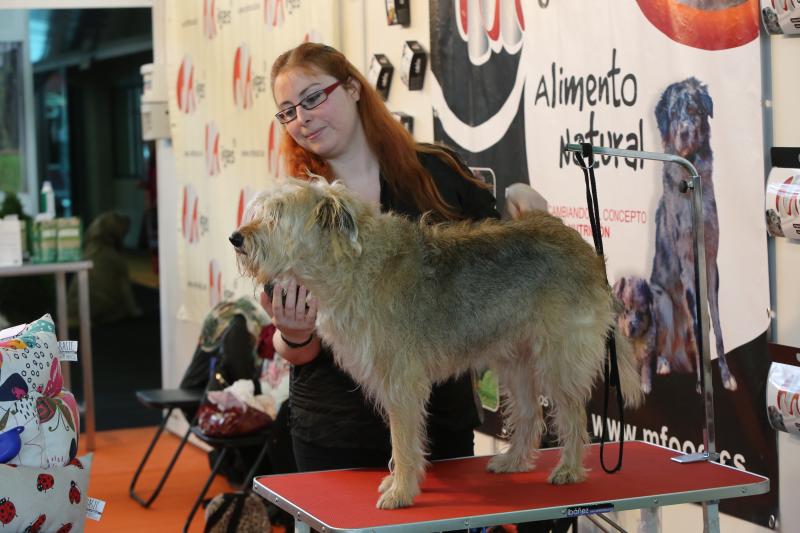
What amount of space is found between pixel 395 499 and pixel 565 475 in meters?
0.40

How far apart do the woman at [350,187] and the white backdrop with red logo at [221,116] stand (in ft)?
8.31

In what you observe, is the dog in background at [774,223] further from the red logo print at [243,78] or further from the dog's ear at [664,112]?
the red logo print at [243,78]

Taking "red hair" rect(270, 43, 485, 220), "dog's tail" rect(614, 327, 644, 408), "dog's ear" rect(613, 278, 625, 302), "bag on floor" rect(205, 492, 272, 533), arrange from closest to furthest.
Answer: "dog's tail" rect(614, 327, 644, 408) → "red hair" rect(270, 43, 485, 220) → "dog's ear" rect(613, 278, 625, 302) → "bag on floor" rect(205, 492, 272, 533)

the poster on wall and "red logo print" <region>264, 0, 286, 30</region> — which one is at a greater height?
"red logo print" <region>264, 0, 286, 30</region>

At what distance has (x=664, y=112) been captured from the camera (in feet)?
11.0

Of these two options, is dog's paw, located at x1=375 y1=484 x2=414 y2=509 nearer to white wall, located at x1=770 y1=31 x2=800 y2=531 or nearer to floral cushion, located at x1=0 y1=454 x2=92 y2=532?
floral cushion, located at x1=0 y1=454 x2=92 y2=532

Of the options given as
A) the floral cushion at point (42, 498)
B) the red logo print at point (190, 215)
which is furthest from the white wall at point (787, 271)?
the red logo print at point (190, 215)

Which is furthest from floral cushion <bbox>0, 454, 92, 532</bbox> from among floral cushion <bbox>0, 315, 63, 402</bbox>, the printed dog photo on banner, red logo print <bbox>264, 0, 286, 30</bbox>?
red logo print <bbox>264, 0, 286, 30</bbox>

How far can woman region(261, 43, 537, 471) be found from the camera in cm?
274

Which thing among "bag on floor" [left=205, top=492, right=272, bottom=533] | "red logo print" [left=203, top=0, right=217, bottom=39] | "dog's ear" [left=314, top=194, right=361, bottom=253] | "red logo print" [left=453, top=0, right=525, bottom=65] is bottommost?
"bag on floor" [left=205, top=492, right=272, bottom=533]

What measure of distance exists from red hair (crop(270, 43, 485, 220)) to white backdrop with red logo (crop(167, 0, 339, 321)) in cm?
250

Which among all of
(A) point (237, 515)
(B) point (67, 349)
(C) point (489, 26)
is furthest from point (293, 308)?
(A) point (237, 515)

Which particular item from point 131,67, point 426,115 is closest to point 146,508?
point 426,115

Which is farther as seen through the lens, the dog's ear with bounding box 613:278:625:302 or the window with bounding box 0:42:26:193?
the window with bounding box 0:42:26:193
